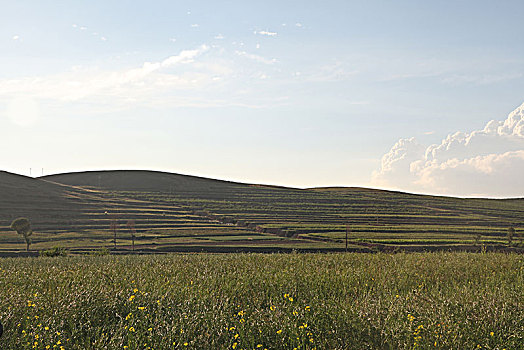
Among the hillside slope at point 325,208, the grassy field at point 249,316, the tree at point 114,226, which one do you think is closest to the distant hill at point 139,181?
the hillside slope at point 325,208

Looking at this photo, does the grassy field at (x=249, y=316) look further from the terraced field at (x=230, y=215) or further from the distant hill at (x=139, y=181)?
the distant hill at (x=139, y=181)

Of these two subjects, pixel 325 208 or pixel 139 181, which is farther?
pixel 139 181

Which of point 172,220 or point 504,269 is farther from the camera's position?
point 172,220

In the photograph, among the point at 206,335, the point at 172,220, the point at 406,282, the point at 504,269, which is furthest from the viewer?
the point at 172,220

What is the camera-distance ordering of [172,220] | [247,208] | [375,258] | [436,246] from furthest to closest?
[247,208]
[172,220]
[436,246]
[375,258]

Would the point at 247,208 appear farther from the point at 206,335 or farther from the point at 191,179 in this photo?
the point at 206,335

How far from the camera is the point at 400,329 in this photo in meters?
6.57

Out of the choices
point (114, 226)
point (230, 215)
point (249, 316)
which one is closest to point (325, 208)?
point (230, 215)

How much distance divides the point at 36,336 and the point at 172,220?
86.1 meters

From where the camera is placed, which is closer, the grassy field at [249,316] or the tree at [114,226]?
the grassy field at [249,316]

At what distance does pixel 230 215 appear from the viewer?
9762 centimetres

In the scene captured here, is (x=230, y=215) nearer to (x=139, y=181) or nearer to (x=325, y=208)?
(x=325, y=208)

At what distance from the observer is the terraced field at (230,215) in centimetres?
6819

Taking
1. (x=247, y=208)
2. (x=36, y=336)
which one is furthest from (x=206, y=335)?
(x=247, y=208)
